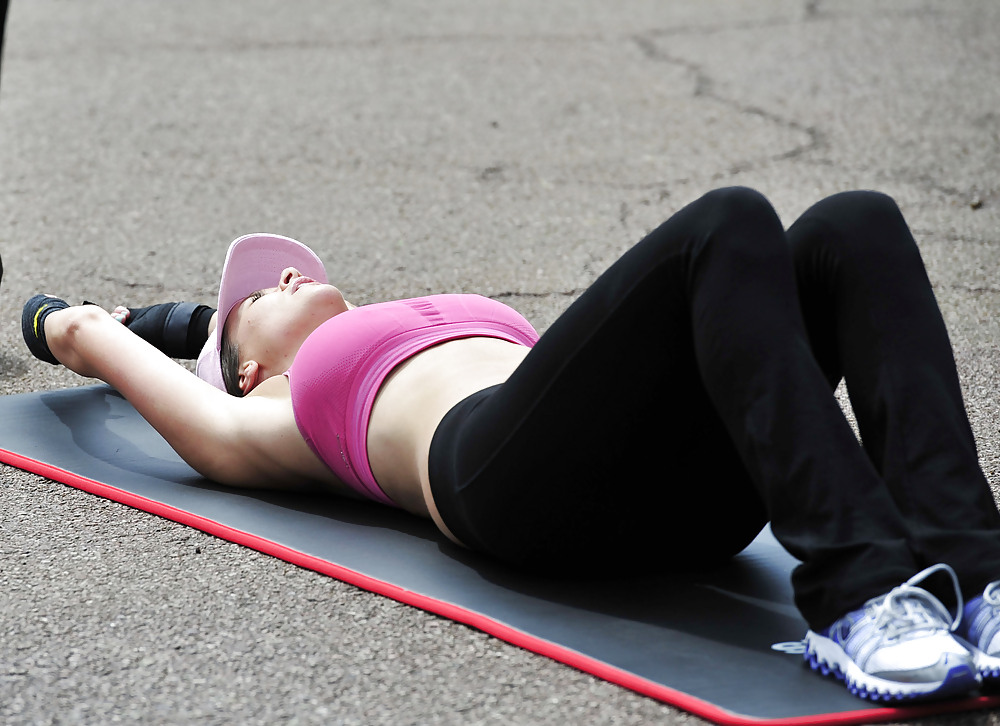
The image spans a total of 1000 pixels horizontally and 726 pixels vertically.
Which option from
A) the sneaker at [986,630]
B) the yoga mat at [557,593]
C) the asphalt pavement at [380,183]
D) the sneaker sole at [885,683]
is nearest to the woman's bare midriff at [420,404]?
the yoga mat at [557,593]

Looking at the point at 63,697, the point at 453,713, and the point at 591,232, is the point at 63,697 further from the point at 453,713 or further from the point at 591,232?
the point at 591,232

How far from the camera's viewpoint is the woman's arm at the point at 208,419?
2311 millimetres

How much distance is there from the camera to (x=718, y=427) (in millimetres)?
1861

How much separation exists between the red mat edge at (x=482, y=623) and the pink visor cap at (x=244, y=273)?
1.04 feet

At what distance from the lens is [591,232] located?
14.5 ft

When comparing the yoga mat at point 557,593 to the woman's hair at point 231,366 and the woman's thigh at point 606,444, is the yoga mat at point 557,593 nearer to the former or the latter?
the woman's thigh at point 606,444

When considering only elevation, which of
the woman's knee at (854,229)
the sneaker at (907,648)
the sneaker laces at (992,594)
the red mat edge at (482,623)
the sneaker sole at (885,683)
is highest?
the woman's knee at (854,229)

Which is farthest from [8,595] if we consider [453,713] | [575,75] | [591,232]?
[575,75]

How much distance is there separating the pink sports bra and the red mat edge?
0.18 meters

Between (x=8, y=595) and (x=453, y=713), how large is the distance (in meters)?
0.83

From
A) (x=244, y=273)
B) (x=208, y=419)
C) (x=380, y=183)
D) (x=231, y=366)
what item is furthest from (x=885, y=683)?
(x=380, y=183)

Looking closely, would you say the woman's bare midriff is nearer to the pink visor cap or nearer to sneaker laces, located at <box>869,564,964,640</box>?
the pink visor cap

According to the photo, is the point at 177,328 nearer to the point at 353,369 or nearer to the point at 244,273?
the point at 244,273

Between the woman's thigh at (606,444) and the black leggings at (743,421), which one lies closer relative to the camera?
the black leggings at (743,421)
